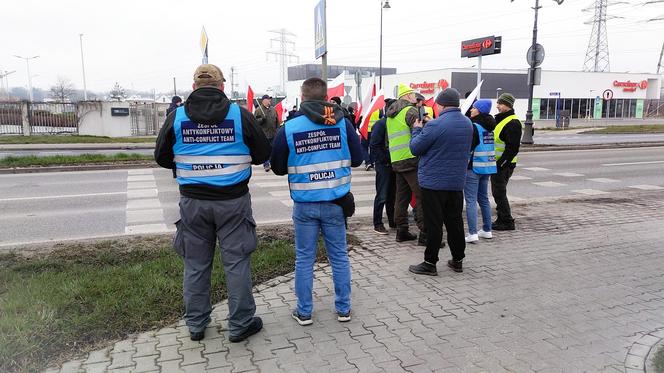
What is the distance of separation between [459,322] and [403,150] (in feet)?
8.41

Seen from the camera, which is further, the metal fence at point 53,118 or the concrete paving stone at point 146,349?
the metal fence at point 53,118

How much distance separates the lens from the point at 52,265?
5.46 meters

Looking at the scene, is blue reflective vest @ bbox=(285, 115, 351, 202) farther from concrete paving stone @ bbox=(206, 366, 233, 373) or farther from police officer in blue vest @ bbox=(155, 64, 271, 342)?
concrete paving stone @ bbox=(206, 366, 233, 373)

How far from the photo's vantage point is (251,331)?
389cm

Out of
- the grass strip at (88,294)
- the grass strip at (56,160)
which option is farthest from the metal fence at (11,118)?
the grass strip at (88,294)

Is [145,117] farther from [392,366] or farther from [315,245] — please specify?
[392,366]

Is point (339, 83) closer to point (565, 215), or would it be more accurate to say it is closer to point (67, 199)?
point (565, 215)

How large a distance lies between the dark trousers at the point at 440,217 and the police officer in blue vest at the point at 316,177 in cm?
136

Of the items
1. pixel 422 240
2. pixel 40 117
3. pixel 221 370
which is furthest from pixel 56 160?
pixel 40 117

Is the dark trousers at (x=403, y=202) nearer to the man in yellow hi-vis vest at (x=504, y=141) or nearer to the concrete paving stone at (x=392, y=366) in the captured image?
the man in yellow hi-vis vest at (x=504, y=141)

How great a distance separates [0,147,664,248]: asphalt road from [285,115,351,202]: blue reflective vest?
166 inches

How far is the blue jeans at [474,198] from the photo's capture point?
21.0ft

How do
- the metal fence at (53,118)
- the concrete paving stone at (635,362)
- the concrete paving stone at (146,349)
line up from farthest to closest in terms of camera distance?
the metal fence at (53,118)
the concrete paving stone at (146,349)
the concrete paving stone at (635,362)

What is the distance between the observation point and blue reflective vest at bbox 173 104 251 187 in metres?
3.65
